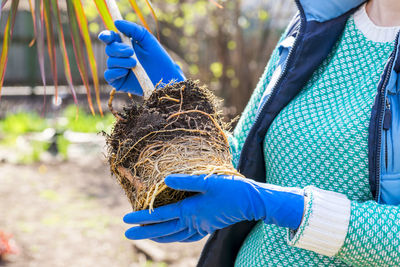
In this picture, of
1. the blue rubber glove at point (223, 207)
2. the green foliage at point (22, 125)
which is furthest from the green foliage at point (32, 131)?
the blue rubber glove at point (223, 207)

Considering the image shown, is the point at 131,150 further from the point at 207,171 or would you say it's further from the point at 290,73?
the point at 290,73

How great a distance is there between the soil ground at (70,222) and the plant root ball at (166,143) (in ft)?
7.46

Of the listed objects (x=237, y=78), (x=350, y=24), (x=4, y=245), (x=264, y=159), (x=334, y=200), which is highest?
(x=350, y=24)

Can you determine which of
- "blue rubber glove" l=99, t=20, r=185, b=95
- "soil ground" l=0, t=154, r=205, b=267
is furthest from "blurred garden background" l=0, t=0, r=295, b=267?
"blue rubber glove" l=99, t=20, r=185, b=95

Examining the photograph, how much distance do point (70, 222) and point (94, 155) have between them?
84.9 inches

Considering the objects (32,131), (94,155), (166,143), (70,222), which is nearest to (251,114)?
(166,143)

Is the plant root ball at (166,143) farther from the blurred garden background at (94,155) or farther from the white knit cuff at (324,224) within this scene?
the blurred garden background at (94,155)

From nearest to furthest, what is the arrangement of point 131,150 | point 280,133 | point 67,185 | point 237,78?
1. point 131,150
2. point 280,133
3. point 67,185
4. point 237,78

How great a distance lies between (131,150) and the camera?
3.92 feet

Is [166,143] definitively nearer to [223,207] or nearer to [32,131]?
[223,207]

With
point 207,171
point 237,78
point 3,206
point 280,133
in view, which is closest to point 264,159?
point 280,133

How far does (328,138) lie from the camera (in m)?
1.21

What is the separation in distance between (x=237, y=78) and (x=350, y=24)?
4626 millimetres

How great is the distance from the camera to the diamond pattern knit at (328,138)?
1.19 m
